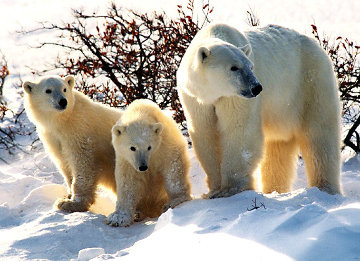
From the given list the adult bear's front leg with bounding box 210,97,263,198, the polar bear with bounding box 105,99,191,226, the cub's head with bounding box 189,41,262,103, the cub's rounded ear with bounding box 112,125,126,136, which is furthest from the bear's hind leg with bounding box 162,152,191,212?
the cub's head with bounding box 189,41,262,103

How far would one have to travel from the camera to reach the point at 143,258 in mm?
2943

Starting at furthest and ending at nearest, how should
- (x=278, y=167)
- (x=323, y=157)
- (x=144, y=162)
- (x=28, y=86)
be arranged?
(x=278, y=167)
(x=28, y=86)
(x=323, y=157)
(x=144, y=162)

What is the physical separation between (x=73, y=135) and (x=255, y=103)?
2.09m

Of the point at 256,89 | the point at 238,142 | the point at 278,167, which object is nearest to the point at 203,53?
the point at 256,89

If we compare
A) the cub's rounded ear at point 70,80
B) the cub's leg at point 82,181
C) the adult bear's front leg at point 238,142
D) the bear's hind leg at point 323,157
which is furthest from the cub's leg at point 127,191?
the bear's hind leg at point 323,157

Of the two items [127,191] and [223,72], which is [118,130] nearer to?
[127,191]

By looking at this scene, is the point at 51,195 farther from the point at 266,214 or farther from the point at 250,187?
the point at 266,214

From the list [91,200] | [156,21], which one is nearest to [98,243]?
[91,200]

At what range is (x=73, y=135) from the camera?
17.5ft

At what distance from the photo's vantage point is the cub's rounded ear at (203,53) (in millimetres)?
3899

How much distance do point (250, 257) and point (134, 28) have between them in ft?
17.0

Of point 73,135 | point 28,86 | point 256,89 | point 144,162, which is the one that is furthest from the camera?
point 28,86

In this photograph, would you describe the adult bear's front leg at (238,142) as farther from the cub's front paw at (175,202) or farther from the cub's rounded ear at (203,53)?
the cub's rounded ear at (203,53)

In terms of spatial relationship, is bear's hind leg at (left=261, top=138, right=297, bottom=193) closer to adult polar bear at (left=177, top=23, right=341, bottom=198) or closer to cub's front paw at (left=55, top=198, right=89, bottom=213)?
adult polar bear at (left=177, top=23, right=341, bottom=198)
